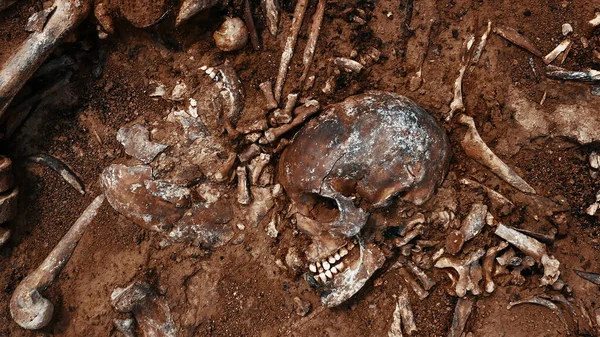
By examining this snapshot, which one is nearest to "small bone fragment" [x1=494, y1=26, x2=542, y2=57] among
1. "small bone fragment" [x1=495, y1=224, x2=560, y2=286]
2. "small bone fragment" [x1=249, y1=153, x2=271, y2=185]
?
"small bone fragment" [x1=495, y1=224, x2=560, y2=286]

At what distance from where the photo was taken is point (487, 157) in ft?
11.7

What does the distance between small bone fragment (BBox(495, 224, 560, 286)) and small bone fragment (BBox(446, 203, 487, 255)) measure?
6.0 inches

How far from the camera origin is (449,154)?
3.55 m

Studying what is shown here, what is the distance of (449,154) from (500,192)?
0.56m

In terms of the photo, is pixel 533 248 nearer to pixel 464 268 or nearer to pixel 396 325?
pixel 464 268

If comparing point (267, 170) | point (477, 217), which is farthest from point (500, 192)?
point (267, 170)

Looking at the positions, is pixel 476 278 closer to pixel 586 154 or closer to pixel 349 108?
pixel 586 154

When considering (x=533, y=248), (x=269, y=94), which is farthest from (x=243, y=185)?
(x=533, y=248)

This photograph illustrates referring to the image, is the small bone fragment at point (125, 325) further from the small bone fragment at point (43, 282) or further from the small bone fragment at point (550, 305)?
the small bone fragment at point (550, 305)

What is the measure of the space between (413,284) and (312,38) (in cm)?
219

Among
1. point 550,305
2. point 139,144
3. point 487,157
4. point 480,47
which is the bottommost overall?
point 550,305

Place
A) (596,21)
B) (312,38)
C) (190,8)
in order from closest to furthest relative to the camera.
Result: (190,8) → (596,21) → (312,38)

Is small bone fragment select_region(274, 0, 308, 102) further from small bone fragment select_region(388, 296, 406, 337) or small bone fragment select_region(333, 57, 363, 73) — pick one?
small bone fragment select_region(388, 296, 406, 337)

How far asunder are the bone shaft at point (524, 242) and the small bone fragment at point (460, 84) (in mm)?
998
